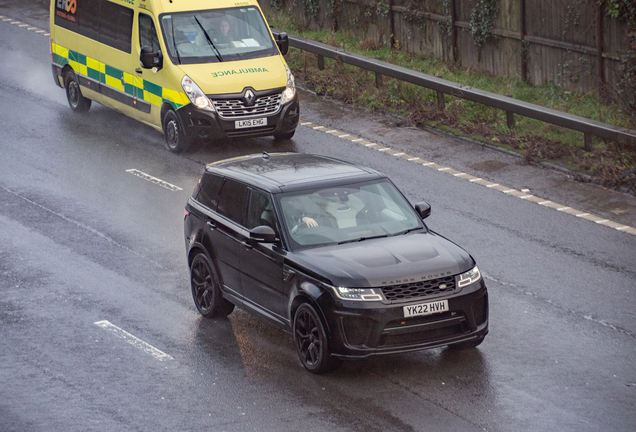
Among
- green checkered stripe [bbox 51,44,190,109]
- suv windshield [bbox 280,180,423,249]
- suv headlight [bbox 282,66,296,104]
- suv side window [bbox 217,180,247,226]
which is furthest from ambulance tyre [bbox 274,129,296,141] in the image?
suv windshield [bbox 280,180,423,249]

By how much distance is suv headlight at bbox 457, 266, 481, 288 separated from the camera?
952cm

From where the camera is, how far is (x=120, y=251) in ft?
45.0

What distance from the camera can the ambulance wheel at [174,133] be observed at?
58.7ft

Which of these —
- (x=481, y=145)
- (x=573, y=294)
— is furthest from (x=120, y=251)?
(x=481, y=145)

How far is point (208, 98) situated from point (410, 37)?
7901 millimetres

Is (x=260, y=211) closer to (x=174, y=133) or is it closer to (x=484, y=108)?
(x=174, y=133)

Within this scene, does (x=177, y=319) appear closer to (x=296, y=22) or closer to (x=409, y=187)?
(x=409, y=187)

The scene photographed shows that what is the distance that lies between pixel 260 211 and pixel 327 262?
1195 millimetres

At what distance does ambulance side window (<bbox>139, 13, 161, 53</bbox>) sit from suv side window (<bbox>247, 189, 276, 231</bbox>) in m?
8.16

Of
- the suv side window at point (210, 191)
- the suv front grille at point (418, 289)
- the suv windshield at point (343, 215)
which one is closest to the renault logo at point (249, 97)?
the suv side window at point (210, 191)

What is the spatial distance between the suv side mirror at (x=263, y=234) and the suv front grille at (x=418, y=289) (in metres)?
1.29

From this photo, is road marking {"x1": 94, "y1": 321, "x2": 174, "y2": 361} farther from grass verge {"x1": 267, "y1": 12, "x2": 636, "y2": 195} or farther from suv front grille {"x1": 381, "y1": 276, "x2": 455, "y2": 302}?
grass verge {"x1": 267, "y1": 12, "x2": 636, "y2": 195}

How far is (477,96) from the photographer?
62.4ft

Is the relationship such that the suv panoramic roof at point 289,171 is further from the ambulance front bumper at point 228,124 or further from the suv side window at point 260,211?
the ambulance front bumper at point 228,124
